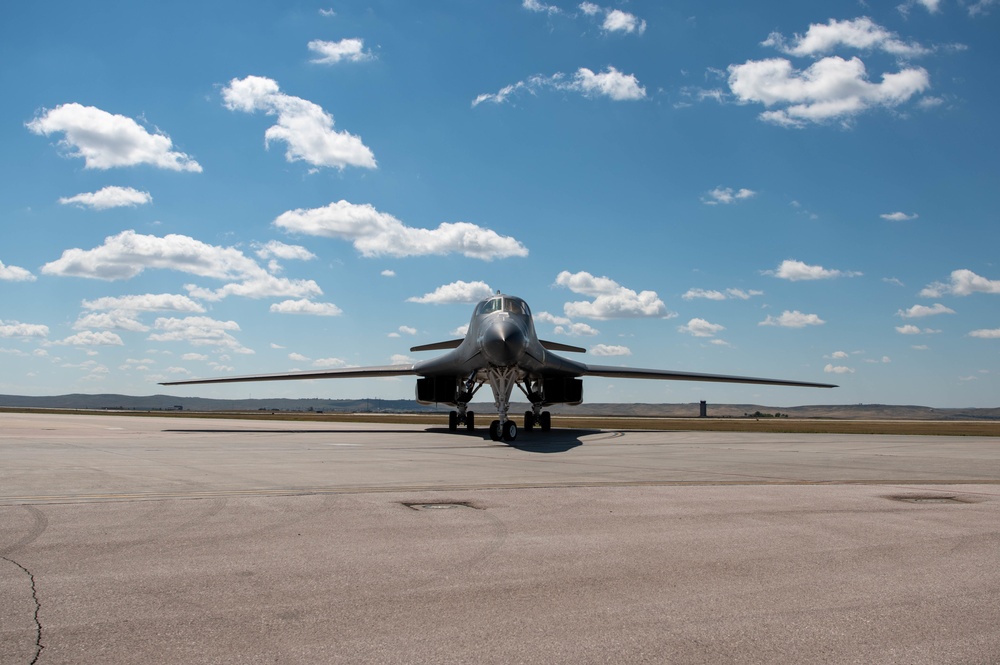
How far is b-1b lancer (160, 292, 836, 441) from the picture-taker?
24172 millimetres

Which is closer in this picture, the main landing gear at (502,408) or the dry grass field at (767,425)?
the main landing gear at (502,408)

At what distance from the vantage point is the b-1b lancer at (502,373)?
24172mm

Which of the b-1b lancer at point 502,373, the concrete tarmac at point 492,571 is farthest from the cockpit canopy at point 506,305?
the concrete tarmac at point 492,571

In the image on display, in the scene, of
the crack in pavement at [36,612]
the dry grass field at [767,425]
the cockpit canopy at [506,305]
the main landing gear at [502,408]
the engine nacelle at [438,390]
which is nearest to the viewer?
the crack in pavement at [36,612]

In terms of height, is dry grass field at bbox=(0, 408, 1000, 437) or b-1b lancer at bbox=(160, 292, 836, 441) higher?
b-1b lancer at bbox=(160, 292, 836, 441)

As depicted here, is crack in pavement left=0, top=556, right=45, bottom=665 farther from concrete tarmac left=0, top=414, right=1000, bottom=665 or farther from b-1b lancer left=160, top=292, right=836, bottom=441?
b-1b lancer left=160, top=292, right=836, bottom=441

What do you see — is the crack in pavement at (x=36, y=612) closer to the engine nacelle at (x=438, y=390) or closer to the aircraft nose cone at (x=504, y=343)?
the aircraft nose cone at (x=504, y=343)

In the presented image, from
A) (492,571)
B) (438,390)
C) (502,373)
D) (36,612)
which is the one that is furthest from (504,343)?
(36,612)

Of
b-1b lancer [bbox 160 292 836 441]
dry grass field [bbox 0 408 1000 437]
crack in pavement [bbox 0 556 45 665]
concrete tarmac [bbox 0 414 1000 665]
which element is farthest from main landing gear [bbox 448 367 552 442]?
crack in pavement [bbox 0 556 45 665]

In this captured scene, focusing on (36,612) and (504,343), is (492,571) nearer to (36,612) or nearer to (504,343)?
(36,612)

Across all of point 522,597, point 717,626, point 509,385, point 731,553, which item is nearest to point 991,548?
point 731,553

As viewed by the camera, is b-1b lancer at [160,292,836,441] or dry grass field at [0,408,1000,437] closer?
b-1b lancer at [160,292,836,441]

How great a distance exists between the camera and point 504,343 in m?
23.5

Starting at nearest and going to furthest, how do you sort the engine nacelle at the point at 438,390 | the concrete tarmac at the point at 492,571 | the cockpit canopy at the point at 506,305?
the concrete tarmac at the point at 492,571
the cockpit canopy at the point at 506,305
the engine nacelle at the point at 438,390
